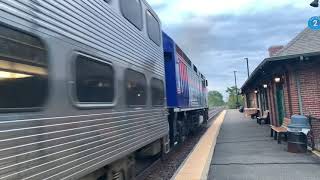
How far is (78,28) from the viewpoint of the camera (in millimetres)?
5586

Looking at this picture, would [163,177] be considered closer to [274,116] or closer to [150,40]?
[150,40]

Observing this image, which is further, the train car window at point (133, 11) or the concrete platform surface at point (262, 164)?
the concrete platform surface at point (262, 164)

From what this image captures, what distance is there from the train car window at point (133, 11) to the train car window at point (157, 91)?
4.68ft

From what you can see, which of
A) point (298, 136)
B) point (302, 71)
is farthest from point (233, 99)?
point (298, 136)

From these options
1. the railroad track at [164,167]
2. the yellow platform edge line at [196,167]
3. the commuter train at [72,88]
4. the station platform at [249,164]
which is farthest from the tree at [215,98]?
the commuter train at [72,88]

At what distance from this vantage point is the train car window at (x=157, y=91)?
991cm

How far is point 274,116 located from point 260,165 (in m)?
11.1

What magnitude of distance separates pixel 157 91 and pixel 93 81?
4.36m

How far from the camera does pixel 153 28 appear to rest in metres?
10.6

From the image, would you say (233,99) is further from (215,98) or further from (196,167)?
(196,167)

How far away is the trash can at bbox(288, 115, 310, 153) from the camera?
12.6 meters

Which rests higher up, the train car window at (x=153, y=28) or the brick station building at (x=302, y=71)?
the train car window at (x=153, y=28)

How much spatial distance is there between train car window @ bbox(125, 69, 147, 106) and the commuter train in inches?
0.6

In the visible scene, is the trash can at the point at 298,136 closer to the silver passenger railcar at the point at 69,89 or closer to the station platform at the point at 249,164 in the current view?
the station platform at the point at 249,164
